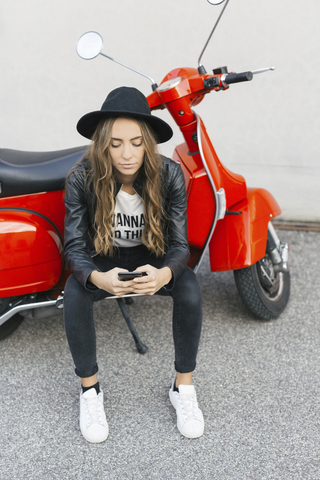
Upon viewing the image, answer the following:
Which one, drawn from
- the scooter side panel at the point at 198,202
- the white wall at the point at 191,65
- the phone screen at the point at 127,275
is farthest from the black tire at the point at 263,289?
the white wall at the point at 191,65

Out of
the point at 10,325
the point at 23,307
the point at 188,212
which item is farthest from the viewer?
the point at 10,325

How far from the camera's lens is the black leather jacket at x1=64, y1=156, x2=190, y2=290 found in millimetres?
1729

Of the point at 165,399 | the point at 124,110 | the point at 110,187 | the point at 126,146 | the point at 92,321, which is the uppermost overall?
the point at 124,110

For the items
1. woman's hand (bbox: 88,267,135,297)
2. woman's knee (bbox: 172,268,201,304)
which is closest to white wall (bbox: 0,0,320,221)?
woman's knee (bbox: 172,268,201,304)

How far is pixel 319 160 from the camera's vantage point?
3.36 m

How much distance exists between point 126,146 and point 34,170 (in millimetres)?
470

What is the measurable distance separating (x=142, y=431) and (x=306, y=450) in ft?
1.86

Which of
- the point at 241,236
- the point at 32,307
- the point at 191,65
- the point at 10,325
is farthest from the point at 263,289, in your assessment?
the point at 191,65

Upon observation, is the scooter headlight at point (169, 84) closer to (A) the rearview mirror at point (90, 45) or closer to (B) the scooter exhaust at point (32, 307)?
(A) the rearview mirror at point (90, 45)

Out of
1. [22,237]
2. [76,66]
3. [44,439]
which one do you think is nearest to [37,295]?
[22,237]

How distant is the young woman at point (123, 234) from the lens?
1650 millimetres

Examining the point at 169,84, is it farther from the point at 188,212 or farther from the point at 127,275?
the point at 127,275

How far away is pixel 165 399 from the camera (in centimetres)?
190

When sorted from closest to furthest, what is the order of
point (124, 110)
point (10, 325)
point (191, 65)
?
point (124, 110) < point (10, 325) < point (191, 65)
